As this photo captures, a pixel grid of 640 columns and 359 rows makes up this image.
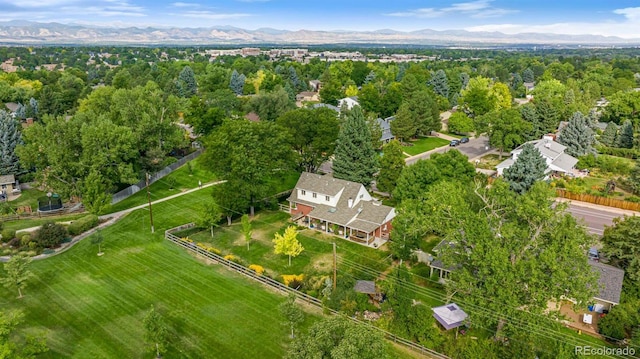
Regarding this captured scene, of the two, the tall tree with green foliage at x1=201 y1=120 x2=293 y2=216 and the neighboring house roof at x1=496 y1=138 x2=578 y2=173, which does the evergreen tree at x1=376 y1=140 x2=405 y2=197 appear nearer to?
the tall tree with green foliage at x1=201 y1=120 x2=293 y2=216

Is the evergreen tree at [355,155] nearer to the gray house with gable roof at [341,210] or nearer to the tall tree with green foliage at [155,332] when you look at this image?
the gray house with gable roof at [341,210]

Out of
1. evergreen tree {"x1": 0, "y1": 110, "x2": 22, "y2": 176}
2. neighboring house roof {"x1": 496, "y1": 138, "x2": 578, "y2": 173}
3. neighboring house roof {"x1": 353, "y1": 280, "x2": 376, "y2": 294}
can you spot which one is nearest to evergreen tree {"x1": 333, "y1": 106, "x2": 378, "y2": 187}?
neighboring house roof {"x1": 353, "y1": 280, "x2": 376, "y2": 294}

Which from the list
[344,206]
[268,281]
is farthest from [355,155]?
[268,281]

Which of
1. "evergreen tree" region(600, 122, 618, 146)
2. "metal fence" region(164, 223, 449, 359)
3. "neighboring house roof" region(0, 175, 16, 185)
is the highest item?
"evergreen tree" region(600, 122, 618, 146)

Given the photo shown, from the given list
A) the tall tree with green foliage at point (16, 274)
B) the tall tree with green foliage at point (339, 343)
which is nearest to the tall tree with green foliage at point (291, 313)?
the tall tree with green foliage at point (339, 343)

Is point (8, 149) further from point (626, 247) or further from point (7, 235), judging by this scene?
point (626, 247)

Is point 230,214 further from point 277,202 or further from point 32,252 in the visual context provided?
point 32,252

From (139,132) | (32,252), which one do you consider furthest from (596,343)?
(139,132)
